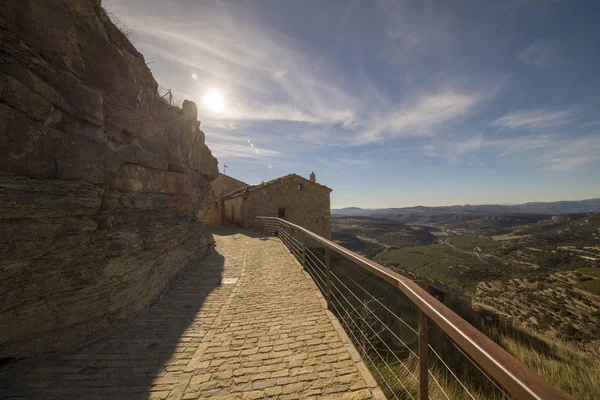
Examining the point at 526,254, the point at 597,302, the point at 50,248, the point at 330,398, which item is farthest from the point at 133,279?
the point at 526,254

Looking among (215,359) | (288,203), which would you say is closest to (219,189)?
(288,203)

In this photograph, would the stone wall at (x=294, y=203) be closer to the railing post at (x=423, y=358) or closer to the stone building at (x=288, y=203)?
the stone building at (x=288, y=203)

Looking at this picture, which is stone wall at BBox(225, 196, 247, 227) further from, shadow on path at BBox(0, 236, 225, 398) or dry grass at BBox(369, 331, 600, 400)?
dry grass at BBox(369, 331, 600, 400)

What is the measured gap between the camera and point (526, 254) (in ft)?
140

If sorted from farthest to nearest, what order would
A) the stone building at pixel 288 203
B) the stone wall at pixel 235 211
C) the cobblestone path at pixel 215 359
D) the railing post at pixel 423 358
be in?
the stone wall at pixel 235 211
the stone building at pixel 288 203
the cobblestone path at pixel 215 359
the railing post at pixel 423 358

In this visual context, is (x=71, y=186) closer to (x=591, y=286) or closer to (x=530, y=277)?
(x=591, y=286)

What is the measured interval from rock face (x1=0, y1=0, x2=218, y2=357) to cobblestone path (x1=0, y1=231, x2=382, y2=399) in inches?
21.4

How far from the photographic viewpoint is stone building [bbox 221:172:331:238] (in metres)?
19.5

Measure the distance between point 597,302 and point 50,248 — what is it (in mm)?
25316

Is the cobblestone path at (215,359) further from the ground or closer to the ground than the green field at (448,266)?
further from the ground

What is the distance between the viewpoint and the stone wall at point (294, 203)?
19.5 m

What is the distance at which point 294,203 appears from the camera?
797 inches

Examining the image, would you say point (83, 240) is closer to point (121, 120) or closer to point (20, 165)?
point (20, 165)

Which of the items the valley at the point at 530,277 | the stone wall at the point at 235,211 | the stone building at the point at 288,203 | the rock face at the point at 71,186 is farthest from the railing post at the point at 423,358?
the stone wall at the point at 235,211
